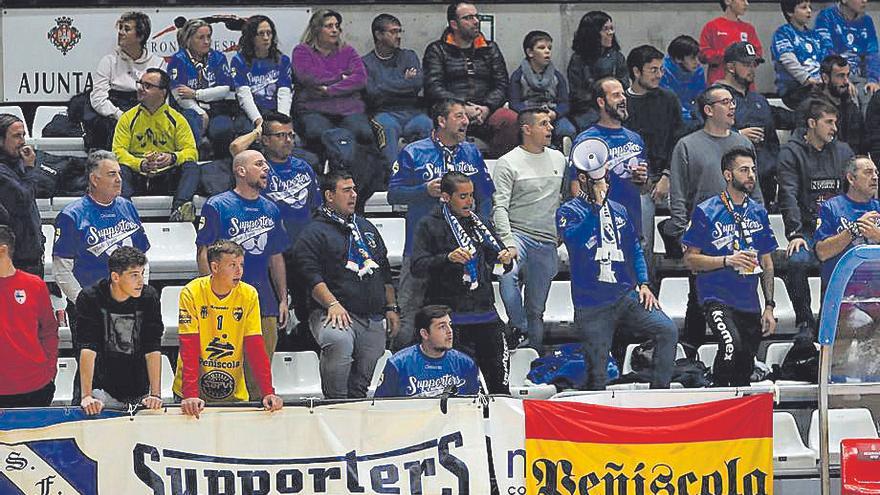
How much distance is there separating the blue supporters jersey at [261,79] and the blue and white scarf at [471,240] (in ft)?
8.96

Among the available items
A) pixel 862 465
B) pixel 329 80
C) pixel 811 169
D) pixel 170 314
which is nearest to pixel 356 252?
pixel 170 314

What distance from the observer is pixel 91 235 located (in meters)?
9.77

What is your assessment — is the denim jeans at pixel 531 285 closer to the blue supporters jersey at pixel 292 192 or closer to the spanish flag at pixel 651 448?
the blue supporters jersey at pixel 292 192

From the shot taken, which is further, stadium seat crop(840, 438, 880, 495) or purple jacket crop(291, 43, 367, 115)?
purple jacket crop(291, 43, 367, 115)

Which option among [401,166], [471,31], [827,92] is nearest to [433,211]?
[401,166]

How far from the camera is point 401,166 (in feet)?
35.6

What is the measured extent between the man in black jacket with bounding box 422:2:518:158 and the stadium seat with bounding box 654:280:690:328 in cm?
188

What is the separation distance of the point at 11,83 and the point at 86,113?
1.64 m

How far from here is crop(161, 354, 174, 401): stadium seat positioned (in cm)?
1020

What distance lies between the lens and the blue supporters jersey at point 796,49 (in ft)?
43.9

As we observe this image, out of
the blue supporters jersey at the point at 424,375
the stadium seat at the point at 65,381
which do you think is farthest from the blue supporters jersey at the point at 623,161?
the stadium seat at the point at 65,381

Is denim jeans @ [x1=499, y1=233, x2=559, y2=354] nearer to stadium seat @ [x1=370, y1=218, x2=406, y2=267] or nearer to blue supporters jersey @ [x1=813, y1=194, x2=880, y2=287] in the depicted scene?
stadium seat @ [x1=370, y1=218, x2=406, y2=267]

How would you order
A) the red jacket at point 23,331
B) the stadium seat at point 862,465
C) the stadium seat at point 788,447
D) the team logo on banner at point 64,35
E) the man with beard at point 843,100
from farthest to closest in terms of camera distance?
1. the team logo on banner at point 64,35
2. the man with beard at point 843,100
3. the stadium seat at point 788,447
4. the red jacket at point 23,331
5. the stadium seat at point 862,465

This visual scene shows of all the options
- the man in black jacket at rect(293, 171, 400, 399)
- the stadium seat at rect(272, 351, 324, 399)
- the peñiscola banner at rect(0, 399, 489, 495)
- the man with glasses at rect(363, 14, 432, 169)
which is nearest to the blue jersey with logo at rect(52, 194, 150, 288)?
the man in black jacket at rect(293, 171, 400, 399)
